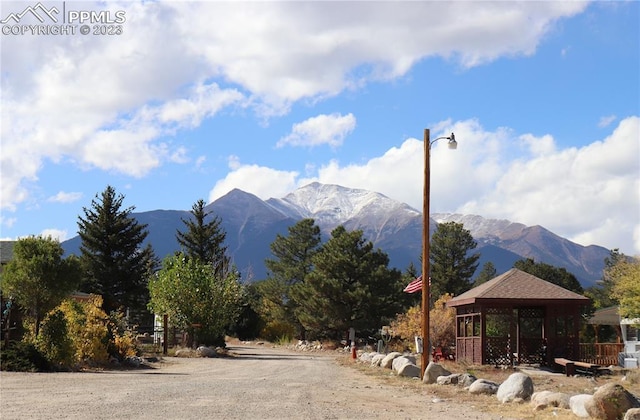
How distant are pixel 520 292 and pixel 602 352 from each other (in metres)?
11.8

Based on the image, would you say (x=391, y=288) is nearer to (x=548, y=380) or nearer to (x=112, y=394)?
(x=548, y=380)

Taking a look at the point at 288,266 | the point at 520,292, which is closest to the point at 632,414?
the point at 520,292

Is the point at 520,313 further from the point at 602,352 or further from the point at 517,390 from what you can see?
the point at 517,390

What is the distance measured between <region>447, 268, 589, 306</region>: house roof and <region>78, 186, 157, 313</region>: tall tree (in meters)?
27.7

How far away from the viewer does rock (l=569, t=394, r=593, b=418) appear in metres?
12.2

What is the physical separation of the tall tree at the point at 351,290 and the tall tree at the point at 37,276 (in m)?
22.8

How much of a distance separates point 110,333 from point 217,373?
14.7ft

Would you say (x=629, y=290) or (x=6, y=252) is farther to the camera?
(x=6, y=252)

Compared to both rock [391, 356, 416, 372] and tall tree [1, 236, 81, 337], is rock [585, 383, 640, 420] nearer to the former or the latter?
rock [391, 356, 416, 372]

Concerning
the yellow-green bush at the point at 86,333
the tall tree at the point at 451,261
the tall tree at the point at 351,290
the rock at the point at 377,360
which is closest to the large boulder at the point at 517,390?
the rock at the point at 377,360

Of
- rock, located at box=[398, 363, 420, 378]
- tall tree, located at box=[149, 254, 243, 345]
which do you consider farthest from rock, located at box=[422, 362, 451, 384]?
tall tree, located at box=[149, 254, 243, 345]

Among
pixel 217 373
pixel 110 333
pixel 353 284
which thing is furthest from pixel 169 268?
pixel 217 373

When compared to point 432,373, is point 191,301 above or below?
above

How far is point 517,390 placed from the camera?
14391mm
